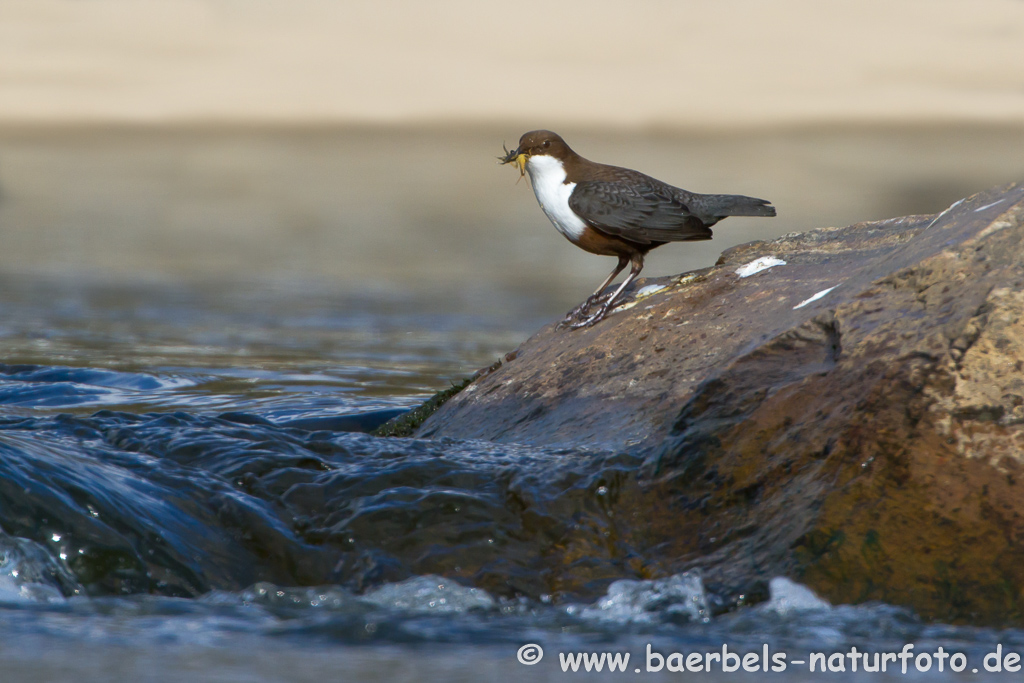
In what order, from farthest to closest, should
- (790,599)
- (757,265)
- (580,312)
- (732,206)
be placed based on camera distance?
(732,206) → (580,312) → (757,265) → (790,599)

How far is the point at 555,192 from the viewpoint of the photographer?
5.50m

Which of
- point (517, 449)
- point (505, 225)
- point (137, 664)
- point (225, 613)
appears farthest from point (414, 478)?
point (505, 225)

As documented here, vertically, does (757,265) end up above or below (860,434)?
above

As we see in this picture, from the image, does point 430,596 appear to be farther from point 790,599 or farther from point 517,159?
point 517,159

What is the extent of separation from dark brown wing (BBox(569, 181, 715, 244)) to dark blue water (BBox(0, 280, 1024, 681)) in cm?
146

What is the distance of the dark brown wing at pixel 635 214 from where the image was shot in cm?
522

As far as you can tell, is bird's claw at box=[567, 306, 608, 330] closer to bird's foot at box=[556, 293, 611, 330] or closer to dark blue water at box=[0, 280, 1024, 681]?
bird's foot at box=[556, 293, 611, 330]

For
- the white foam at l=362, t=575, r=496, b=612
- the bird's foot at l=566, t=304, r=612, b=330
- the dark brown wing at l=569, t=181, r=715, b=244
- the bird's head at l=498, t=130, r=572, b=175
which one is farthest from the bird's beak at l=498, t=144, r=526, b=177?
the white foam at l=362, t=575, r=496, b=612

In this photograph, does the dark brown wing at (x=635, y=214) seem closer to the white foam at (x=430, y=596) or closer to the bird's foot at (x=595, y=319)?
the bird's foot at (x=595, y=319)

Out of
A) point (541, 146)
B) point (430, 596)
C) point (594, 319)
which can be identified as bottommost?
point (430, 596)

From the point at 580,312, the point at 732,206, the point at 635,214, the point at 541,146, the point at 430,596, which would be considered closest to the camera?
the point at 430,596

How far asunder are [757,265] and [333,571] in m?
2.45

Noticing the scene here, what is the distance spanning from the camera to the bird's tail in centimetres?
534

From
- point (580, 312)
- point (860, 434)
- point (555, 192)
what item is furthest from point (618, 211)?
point (860, 434)
